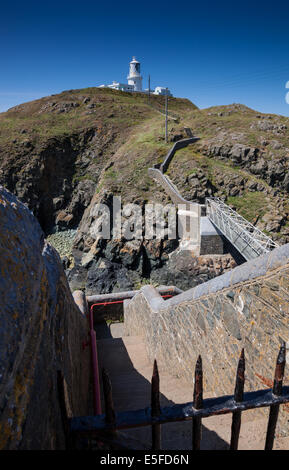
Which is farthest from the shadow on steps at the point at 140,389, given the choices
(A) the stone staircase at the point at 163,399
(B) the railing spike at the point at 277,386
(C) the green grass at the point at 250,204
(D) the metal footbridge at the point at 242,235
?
(C) the green grass at the point at 250,204

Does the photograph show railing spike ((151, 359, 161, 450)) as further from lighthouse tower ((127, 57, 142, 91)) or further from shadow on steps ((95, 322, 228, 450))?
lighthouse tower ((127, 57, 142, 91))

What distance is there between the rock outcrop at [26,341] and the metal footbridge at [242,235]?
10641mm

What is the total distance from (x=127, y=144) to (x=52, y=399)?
30612mm

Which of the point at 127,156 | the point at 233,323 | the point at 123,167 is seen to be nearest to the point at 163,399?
the point at 233,323

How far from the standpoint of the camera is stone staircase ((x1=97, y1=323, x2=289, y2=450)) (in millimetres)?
2287

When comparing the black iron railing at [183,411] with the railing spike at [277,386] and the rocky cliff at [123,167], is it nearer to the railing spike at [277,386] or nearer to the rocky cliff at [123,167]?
the railing spike at [277,386]

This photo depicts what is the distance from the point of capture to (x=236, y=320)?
8.88ft

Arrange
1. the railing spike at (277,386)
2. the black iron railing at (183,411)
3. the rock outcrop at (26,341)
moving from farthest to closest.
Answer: the railing spike at (277,386) < the black iron railing at (183,411) < the rock outcrop at (26,341)

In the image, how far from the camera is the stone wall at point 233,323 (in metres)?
2.34

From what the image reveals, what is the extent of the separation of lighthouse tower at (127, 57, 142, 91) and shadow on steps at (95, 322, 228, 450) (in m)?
86.4

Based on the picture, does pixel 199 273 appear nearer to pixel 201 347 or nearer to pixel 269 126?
pixel 201 347

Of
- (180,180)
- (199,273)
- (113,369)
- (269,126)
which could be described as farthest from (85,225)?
(269,126)

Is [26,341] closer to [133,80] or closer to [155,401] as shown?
[155,401]

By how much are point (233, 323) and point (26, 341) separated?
6.86ft
